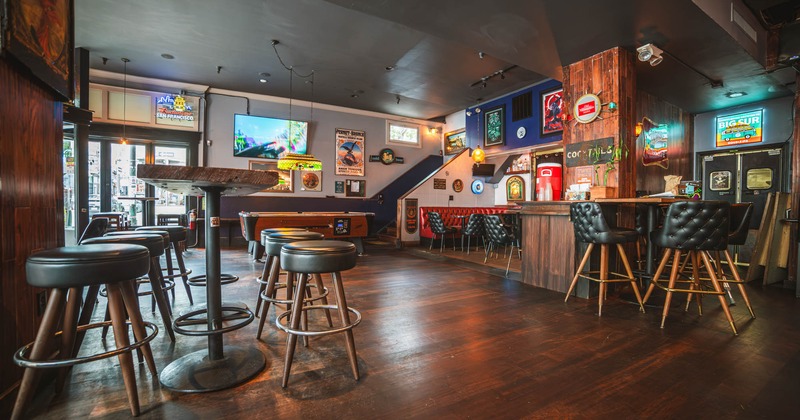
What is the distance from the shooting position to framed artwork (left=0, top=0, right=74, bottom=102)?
149 centimetres

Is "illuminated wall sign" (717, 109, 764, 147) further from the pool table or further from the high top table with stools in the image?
the high top table with stools

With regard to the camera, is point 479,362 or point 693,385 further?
point 479,362

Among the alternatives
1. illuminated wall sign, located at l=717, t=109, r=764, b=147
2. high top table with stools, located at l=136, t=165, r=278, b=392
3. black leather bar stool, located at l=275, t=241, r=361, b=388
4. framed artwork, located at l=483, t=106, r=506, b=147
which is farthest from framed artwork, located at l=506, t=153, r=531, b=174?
high top table with stools, located at l=136, t=165, r=278, b=392

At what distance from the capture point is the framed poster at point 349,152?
9734mm

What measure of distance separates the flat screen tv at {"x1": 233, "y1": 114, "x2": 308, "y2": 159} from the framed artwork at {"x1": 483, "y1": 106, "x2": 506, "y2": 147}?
4.98 metres

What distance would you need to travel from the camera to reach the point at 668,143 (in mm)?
6371

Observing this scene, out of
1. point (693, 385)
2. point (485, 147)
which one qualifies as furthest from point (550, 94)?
point (693, 385)

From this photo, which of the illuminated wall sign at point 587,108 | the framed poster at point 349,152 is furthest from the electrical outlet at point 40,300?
the framed poster at point 349,152

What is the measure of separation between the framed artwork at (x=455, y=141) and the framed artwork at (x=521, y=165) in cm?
162

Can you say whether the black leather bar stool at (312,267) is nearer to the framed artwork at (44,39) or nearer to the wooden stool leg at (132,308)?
the wooden stool leg at (132,308)

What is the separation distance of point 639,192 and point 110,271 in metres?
5.79

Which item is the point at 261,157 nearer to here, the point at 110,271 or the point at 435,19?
the point at 435,19

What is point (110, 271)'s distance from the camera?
4.47ft

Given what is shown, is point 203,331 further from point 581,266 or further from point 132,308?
point 581,266
